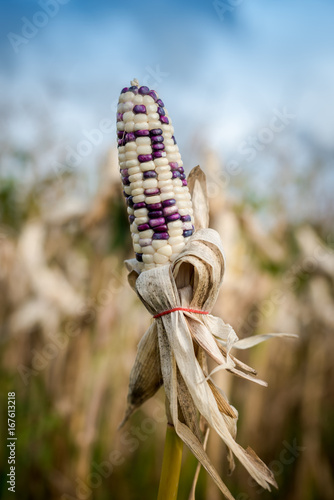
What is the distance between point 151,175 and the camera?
3.04ft

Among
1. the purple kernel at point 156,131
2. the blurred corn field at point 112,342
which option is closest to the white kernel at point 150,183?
→ the purple kernel at point 156,131

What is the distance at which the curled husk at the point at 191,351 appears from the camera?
867mm

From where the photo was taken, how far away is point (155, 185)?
3.04ft

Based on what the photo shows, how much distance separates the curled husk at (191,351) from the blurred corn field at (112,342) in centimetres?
177

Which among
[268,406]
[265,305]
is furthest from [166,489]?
[268,406]

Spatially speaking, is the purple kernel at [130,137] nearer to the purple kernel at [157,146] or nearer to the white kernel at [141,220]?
the purple kernel at [157,146]

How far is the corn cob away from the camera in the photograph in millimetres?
927

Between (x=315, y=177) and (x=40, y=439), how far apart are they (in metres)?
4.76

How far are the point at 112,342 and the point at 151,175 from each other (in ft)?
7.23

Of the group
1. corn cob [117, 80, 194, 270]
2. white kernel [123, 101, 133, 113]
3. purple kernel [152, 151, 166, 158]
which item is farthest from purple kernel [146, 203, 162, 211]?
white kernel [123, 101, 133, 113]

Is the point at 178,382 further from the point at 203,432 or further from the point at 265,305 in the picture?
the point at 265,305

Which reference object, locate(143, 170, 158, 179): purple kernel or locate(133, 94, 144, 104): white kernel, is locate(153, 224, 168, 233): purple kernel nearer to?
locate(143, 170, 158, 179): purple kernel

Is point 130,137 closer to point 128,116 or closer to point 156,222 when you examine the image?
point 128,116

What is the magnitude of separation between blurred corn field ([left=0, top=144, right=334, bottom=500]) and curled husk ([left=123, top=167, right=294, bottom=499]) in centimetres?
177
